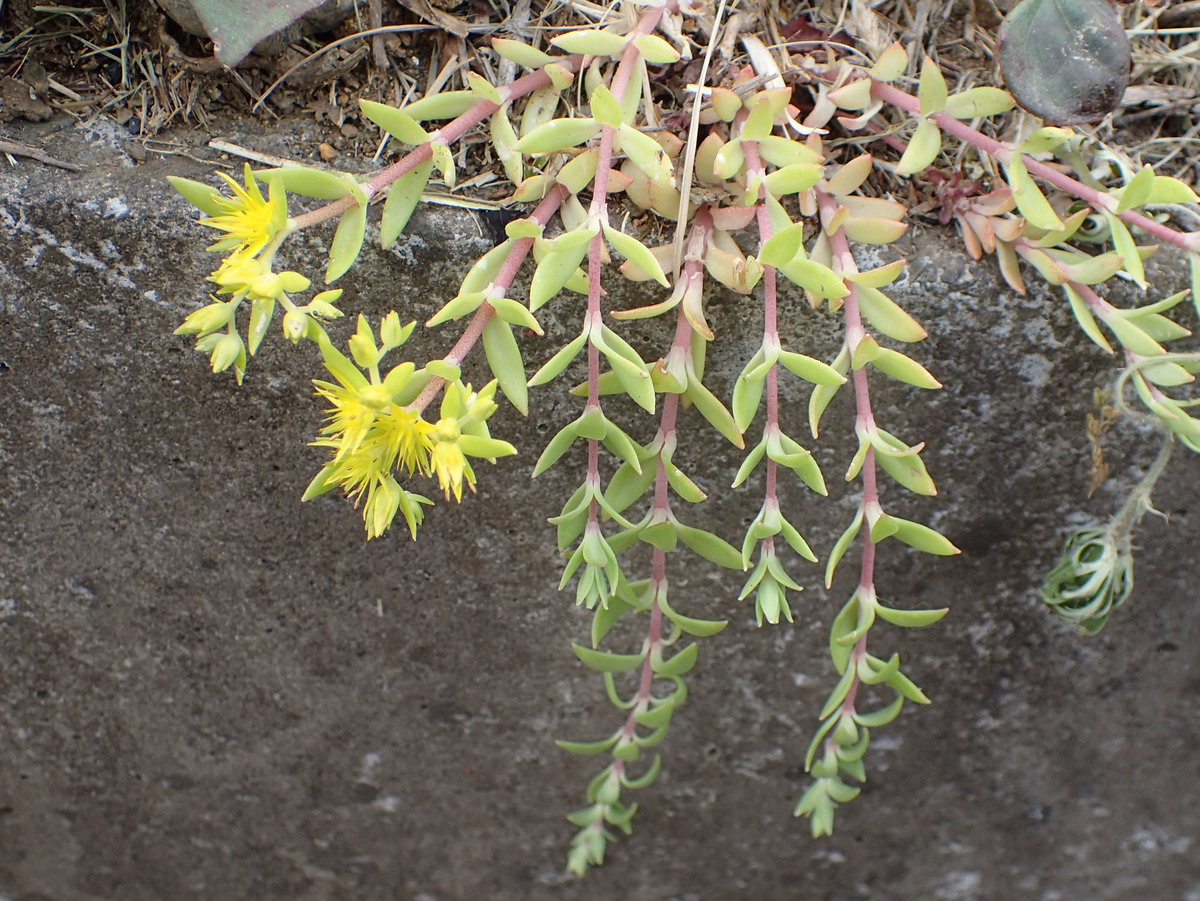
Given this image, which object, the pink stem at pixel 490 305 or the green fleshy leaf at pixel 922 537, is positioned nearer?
the pink stem at pixel 490 305

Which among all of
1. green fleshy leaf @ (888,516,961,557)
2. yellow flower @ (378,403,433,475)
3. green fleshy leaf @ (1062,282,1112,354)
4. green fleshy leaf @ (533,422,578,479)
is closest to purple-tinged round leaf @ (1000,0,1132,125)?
green fleshy leaf @ (1062,282,1112,354)

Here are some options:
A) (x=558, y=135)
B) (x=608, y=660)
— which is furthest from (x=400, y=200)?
(x=608, y=660)

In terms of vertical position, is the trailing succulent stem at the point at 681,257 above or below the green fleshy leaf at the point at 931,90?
below

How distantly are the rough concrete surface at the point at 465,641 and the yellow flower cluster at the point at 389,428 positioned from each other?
11.1 inches

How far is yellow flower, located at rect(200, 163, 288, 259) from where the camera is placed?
643 mm

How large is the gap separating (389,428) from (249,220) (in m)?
0.19

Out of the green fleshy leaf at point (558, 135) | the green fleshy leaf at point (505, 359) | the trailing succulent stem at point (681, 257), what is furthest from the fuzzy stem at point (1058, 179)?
the green fleshy leaf at point (505, 359)

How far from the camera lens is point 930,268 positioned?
35.3 inches

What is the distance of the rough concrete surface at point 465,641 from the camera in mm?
922

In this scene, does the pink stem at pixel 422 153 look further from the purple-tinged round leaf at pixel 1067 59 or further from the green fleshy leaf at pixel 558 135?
the purple-tinged round leaf at pixel 1067 59

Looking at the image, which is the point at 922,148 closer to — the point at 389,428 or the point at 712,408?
the point at 712,408

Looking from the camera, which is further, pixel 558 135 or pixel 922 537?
pixel 922 537

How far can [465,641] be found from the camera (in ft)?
3.90

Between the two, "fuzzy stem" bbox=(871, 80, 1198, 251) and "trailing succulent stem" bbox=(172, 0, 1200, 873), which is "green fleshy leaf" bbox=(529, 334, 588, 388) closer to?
"trailing succulent stem" bbox=(172, 0, 1200, 873)
